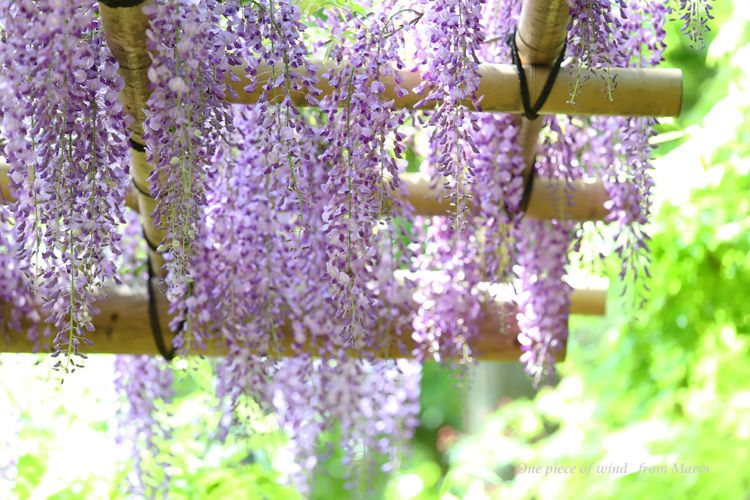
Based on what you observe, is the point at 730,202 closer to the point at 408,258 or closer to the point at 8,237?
the point at 408,258

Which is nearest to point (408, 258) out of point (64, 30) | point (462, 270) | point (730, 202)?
point (462, 270)

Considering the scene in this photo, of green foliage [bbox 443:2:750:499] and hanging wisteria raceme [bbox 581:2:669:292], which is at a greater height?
hanging wisteria raceme [bbox 581:2:669:292]

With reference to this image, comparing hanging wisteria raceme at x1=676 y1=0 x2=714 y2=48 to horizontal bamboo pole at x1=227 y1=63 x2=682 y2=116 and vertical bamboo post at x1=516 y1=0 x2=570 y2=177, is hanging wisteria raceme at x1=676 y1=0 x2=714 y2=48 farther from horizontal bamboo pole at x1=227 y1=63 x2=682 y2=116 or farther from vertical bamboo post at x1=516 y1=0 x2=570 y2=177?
vertical bamboo post at x1=516 y1=0 x2=570 y2=177

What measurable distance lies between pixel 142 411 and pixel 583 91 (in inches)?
68.5

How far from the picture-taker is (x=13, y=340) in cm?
279

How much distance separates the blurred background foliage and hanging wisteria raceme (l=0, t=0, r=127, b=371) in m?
1.19

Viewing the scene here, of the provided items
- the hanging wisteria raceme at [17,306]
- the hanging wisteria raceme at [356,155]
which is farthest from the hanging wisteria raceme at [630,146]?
the hanging wisteria raceme at [17,306]

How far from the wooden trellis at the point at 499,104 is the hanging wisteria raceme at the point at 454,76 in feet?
0.48

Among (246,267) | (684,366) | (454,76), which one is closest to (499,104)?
(454,76)

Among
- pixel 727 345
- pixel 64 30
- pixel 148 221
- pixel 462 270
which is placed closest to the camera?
pixel 64 30

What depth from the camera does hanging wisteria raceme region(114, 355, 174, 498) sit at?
10.1 ft

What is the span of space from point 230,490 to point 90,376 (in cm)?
111

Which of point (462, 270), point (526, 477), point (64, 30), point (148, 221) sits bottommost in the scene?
point (526, 477)

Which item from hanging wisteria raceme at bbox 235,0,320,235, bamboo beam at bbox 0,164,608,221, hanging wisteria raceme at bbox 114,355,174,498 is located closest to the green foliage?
bamboo beam at bbox 0,164,608,221
